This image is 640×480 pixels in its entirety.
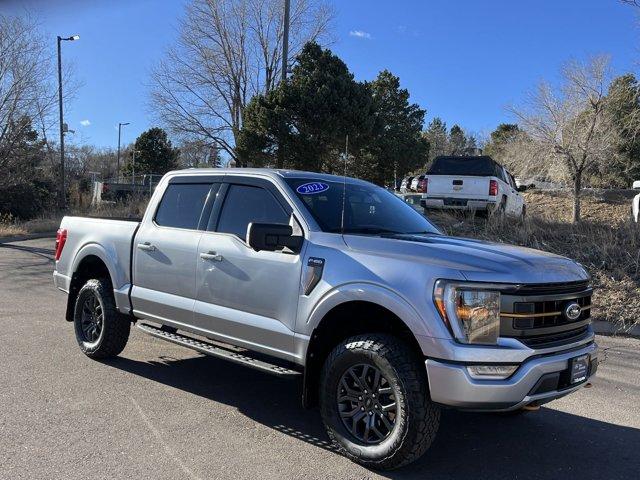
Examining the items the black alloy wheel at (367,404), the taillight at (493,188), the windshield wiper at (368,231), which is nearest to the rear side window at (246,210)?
the windshield wiper at (368,231)

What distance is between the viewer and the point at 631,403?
17.1 ft

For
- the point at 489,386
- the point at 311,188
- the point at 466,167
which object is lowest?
the point at 489,386

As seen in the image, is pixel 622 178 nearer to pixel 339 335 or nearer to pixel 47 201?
pixel 47 201

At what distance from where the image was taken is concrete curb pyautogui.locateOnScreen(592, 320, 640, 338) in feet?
25.7

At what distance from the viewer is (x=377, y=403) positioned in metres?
3.67

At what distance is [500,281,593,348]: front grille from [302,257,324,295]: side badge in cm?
124

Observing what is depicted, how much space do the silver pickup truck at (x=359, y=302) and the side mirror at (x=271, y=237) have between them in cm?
1

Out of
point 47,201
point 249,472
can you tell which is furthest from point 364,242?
point 47,201

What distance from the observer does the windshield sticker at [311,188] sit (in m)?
4.58

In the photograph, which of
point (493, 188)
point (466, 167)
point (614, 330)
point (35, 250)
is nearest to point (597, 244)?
point (614, 330)

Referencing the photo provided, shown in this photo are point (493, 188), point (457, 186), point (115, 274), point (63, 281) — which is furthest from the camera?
point (457, 186)

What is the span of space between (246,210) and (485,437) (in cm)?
→ 260

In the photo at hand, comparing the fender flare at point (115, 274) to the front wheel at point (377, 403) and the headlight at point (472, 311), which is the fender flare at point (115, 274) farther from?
the headlight at point (472, 311)

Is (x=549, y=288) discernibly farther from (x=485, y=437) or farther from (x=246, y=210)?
(x=246, y=210)
